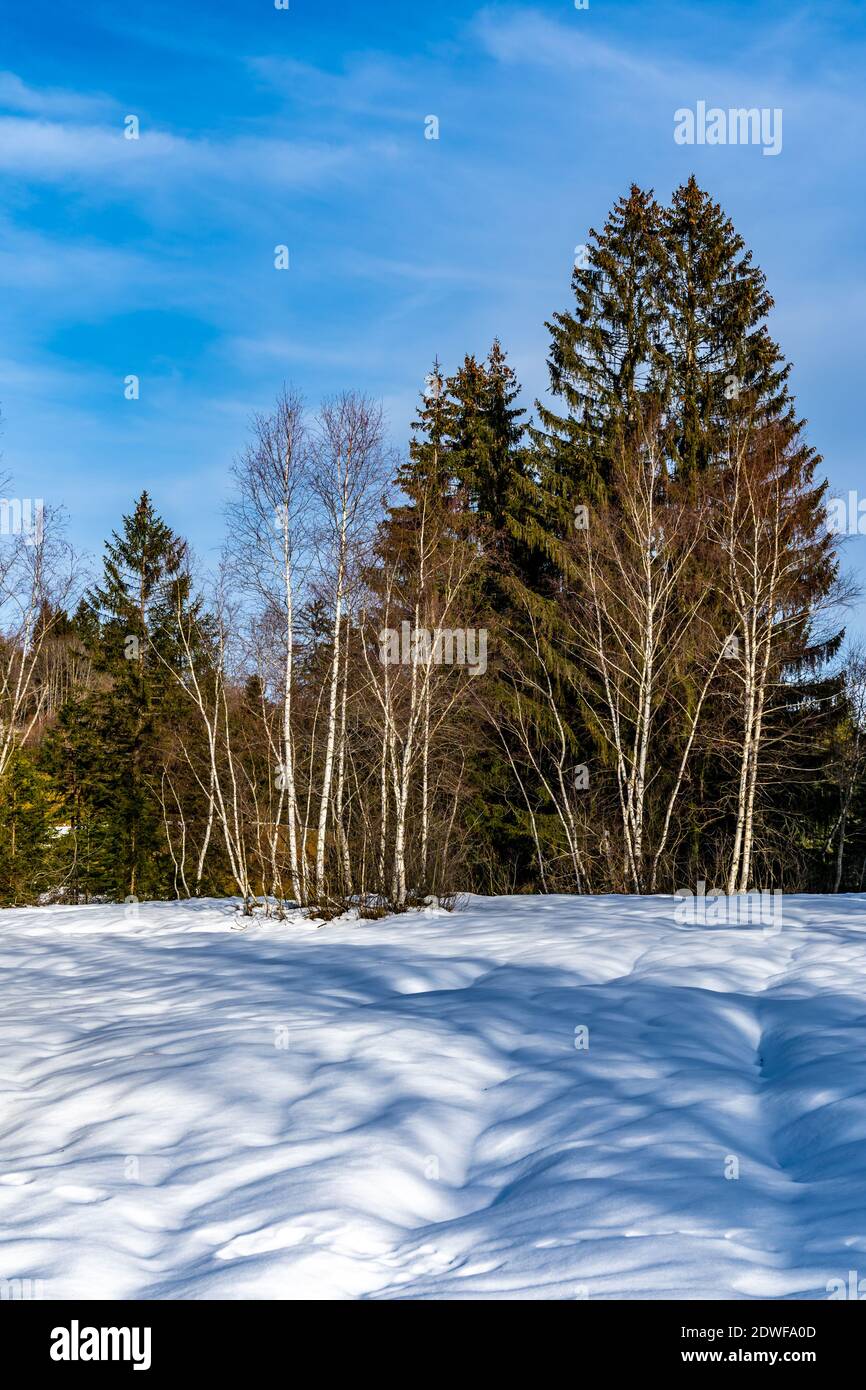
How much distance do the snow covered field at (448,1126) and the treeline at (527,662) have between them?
235 inches

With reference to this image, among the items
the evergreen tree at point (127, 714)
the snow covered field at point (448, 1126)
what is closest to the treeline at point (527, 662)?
the evergreen tree at point (127, 714)

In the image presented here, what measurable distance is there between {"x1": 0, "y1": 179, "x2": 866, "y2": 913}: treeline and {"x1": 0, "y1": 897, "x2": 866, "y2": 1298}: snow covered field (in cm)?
596

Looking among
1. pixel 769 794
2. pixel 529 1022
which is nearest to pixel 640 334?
pixel 769 794

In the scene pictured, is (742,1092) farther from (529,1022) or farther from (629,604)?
(629,604)

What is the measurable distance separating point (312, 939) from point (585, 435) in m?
15.9

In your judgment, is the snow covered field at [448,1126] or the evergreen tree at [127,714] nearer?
the snow covered field at [448,1126]

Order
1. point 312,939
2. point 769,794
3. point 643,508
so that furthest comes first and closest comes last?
point 769,794
point 643,508
point 312,939

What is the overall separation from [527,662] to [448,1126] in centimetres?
1755

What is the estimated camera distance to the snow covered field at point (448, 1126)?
3.24 meters

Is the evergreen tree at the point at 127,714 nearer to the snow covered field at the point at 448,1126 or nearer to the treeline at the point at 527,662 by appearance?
the treeline at the point at 527,662

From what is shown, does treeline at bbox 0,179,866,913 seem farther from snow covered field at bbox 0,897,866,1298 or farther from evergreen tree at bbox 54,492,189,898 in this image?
snow covered field at bbox 0,897,866,1298

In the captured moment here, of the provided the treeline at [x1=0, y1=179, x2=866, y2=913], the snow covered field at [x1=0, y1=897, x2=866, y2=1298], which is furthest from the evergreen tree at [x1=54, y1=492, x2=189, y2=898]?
the snow covered field at [x1=0, y1=897, x2=866, y2=1298]

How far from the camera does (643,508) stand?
1777cm

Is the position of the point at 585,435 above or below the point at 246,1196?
above
